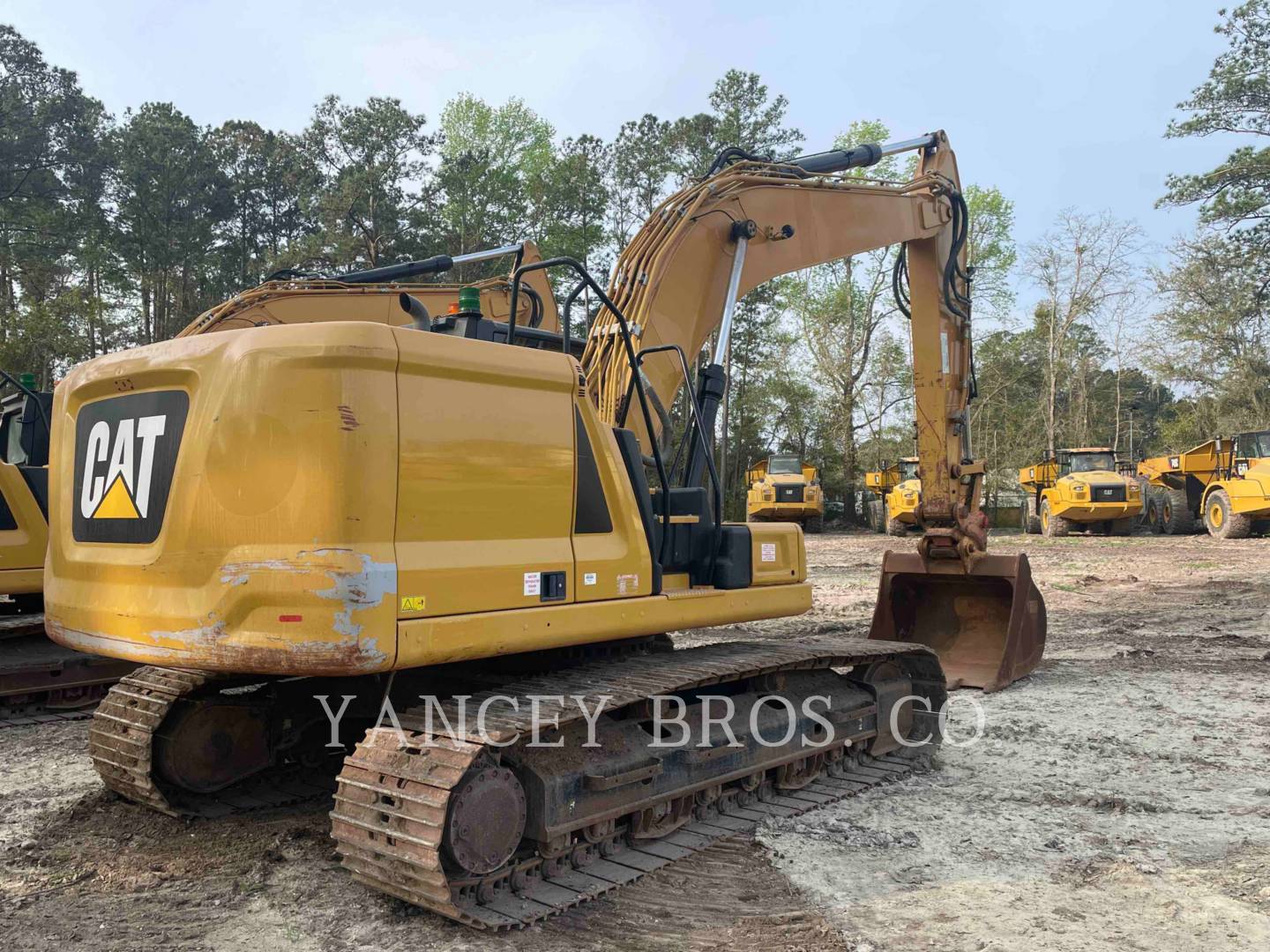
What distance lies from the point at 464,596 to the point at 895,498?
79.1 ft

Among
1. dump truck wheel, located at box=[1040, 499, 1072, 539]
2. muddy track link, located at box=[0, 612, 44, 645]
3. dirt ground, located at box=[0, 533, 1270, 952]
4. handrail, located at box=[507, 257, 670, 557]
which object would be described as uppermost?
handrail, located at box=[507, 257, 670, 557]

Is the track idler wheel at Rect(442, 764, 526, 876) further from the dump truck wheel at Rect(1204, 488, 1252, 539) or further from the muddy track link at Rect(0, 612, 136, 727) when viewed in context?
the dump truck wheel at Rect(1204, 488, 1252, 539)

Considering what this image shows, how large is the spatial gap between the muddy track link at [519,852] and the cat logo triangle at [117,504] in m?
1.24

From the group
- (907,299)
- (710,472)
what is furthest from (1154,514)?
(710,472)

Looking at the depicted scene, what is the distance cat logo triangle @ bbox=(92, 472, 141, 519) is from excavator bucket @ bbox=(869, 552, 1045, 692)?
19.3 feet

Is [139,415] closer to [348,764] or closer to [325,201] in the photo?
[348,764]

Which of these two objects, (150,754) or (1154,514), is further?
(1154,514)

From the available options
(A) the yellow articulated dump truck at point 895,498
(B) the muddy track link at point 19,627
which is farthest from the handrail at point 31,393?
(A) the yellow articulated dump truck at point 895,498

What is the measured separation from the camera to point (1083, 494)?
24344 millimetres

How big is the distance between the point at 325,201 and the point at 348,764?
33469 millimetres

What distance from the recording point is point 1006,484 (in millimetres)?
38344

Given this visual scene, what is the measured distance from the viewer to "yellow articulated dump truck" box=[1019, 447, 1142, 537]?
79.5 ft

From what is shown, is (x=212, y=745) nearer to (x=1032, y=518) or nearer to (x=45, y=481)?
(x=45, y=481)

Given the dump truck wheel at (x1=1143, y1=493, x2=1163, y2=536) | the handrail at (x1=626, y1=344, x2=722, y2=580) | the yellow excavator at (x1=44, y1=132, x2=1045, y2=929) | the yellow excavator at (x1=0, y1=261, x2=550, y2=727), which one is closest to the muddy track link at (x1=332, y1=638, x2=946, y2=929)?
the yellow excavator at (x1=44, y1=132, x2=1045, y2=929)
